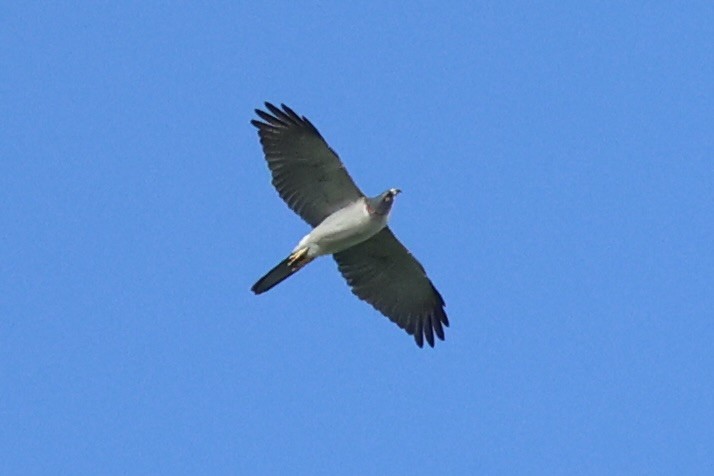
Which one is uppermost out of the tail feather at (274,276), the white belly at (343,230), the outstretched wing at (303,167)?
the outstretched wing at (303,167)

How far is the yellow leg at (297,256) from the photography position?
2189cm

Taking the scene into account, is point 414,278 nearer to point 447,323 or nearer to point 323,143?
point 447,323

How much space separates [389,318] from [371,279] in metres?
0.70

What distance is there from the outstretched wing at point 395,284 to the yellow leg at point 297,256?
909 mm

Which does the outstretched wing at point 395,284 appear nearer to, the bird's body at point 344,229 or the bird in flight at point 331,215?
the bird in flight at point 331,215

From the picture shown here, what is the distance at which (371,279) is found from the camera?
75.0 feet

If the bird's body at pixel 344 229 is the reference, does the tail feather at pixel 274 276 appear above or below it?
below

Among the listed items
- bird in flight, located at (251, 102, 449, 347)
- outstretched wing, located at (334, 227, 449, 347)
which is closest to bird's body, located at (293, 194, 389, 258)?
bird in flight, located at (251, 102, 449, 347)

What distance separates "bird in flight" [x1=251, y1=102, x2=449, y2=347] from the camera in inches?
847

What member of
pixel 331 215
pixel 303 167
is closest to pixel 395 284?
pixel 331 215

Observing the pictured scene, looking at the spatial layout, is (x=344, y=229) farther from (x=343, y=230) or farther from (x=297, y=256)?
(x=297, y=256)

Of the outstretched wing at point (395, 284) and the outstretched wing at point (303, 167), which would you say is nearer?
the outstretched wing at point (303, 167)

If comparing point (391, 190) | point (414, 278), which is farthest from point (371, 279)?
point (391, 190)

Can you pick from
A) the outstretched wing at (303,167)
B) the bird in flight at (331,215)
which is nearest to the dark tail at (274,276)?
the bird in flight at (331,215)
